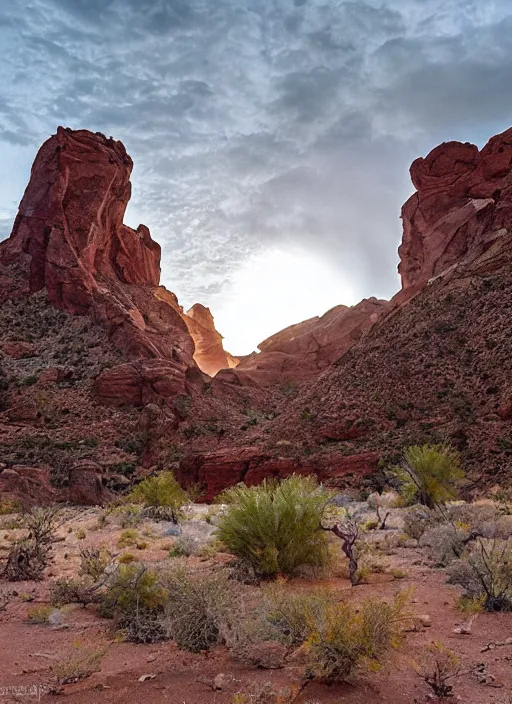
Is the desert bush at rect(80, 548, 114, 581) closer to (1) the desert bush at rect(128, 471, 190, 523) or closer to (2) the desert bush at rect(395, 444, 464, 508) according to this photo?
(1) the desert bush at rect(128, 471, 190, 523)

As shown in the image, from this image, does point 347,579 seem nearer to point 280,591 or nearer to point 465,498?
point 280,591

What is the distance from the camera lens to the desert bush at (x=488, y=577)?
5.91 m

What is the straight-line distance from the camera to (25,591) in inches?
315

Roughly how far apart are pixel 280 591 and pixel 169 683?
2273 millimetres

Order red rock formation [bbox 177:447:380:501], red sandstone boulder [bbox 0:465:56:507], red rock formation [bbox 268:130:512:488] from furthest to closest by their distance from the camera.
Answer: red rock formation [bbox 177:447:380:501], red rock formation [bbox 268:130:512:488], red sandstone boulder [bbox 0:465:56:507]

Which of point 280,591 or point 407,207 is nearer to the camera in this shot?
point 280,591

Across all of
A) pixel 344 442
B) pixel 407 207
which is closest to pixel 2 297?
pixel 344 442

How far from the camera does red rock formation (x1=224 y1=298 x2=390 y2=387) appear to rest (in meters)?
65.7

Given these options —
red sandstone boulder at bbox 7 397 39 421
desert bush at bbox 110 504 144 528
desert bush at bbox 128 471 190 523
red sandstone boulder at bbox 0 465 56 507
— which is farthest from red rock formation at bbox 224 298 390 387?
desert bush at bbox 110 504 144 528

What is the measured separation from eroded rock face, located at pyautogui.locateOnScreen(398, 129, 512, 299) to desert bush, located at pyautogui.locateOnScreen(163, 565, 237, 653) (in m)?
41.0

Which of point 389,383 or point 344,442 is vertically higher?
point 389,383

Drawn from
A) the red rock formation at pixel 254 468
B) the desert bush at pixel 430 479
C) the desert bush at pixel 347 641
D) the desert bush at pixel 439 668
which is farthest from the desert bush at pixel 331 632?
the red rock formation at pixel 254 468

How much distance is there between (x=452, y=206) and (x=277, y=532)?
50668 millimetres

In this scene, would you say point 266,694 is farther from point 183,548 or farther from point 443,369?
point 443,369
